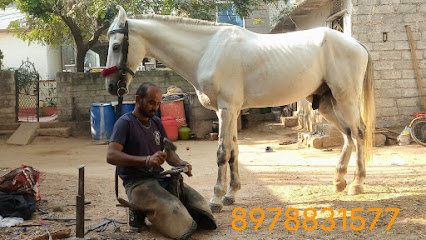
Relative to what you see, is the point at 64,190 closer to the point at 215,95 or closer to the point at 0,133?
the point at 215,95

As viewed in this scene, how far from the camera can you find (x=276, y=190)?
4887mm

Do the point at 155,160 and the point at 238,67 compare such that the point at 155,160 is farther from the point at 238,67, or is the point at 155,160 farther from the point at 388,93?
the point at 388,93

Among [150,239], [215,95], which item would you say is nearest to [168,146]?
[150,239]

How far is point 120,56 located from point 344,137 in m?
2.80

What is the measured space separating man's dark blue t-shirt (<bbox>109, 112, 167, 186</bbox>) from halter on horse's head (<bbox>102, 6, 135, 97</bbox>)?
2.52 feet

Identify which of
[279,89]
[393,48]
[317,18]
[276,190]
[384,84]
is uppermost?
[317,18]

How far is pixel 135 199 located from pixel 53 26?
13.0 m

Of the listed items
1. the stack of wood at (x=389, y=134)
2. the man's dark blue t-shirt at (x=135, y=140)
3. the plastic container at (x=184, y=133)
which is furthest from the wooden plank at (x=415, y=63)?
the man's dark blue t-shirt at (x=135, y=140)

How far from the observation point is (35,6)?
39.0 feet

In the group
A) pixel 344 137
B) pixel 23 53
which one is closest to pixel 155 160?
pixel 344 137

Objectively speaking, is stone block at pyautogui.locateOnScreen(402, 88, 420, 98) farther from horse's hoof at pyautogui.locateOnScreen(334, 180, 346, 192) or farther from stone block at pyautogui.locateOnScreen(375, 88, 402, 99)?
horse's hoof at pyautogui.locateOnScreen(334, 180, 346, 192)

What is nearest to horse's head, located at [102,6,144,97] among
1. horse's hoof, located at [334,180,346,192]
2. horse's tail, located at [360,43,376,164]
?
horse's hoof, located at [334,180,346,192]

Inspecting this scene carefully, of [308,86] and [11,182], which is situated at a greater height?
[308,86]

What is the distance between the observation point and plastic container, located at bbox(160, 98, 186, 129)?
10995 mm
